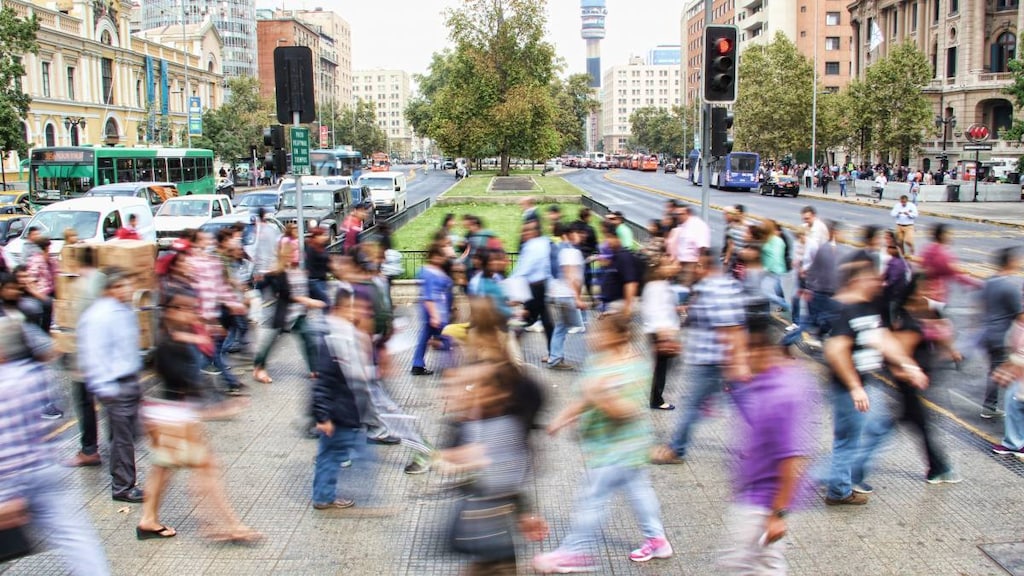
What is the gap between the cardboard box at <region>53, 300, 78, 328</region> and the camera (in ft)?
31.7

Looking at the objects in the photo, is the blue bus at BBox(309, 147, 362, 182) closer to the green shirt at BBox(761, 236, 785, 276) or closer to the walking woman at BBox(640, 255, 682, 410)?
the green shirt at BBox(761, 236, 785, 276)

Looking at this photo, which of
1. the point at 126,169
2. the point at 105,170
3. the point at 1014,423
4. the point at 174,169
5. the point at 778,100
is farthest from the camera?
the point at 778,100

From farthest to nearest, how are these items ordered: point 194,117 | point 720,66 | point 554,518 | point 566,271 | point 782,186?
point 194,117 → point 782,186 → point 720,66 → point 566,271 → point 554,518

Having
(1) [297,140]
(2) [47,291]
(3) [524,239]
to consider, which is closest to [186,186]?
(1) [297,140]

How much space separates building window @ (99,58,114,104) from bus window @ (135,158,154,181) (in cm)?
3424

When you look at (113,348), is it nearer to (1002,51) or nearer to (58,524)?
(58,524)

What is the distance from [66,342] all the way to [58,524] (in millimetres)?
5012

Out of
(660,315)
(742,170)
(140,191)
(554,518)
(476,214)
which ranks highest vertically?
(742,170)

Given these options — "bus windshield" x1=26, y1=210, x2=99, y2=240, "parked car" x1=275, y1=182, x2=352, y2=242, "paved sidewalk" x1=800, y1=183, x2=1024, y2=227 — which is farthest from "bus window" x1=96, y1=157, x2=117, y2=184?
"paved sidewalk" x1=800, y1=183, x2=1024, y2=227

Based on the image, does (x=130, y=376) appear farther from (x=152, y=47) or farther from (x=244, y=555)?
(x=152, y=47)

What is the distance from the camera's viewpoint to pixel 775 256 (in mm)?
12125

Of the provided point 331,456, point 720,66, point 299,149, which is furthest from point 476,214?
point 331,456

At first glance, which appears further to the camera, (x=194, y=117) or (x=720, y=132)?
(x=194, y=117)

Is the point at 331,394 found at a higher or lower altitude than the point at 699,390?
higher
